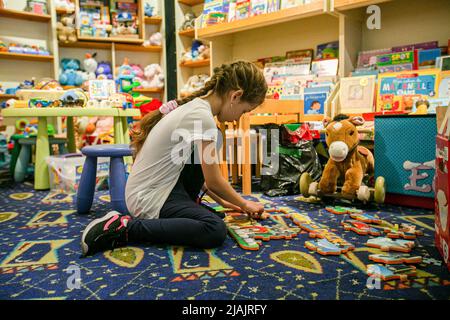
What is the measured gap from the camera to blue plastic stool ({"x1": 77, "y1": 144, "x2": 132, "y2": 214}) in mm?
1690

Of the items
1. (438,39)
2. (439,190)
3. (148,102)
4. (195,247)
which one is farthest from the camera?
(148,102)

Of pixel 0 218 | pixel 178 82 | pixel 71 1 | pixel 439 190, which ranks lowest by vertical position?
pixel 0 218

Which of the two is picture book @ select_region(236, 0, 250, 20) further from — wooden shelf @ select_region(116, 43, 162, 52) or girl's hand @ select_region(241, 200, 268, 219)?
girl's hand @ select_region(241, 200, 268, 219)

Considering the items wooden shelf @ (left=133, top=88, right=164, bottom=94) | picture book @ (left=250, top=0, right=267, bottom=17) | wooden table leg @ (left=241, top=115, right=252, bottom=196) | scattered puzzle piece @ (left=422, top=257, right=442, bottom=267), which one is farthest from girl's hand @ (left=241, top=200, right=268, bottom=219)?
wooden shelf @ (left=133, top=88, right=164, bottom=94)

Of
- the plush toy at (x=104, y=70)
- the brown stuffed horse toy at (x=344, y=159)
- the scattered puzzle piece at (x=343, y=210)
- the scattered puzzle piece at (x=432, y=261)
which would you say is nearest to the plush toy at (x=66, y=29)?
the plush toy at (x=104, y=70)

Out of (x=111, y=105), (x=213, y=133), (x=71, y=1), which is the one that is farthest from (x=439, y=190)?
(x=71, y=1)

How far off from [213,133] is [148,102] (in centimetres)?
217

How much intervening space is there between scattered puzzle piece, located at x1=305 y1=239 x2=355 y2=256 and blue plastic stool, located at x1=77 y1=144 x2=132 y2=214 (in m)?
0.89

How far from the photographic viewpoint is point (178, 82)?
4.23m

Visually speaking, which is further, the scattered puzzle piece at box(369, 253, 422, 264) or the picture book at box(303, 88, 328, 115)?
the picture book at box(303, 88, 328, 115)

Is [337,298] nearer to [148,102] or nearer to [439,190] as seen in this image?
[439,190]

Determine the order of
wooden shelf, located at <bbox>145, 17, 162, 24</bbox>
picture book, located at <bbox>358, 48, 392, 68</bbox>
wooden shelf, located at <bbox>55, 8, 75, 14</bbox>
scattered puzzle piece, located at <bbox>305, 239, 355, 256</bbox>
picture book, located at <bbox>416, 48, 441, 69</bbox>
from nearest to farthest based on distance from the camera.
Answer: scattered puzzle piece, located at <bbox>305, 239, 355, 256</bbox> → picture book, located at <bbox>416, 48, 441, 69</bbox> → picture book, located at <bbox>358, 48, 392, 68</bbox> → wooden shelf, located at <bbox>55, 8, 75, 14</bbox> → wooden shelf, located at <bbox>145, 17, 162, 24</bbox>

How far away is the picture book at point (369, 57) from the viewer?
8.23 feet

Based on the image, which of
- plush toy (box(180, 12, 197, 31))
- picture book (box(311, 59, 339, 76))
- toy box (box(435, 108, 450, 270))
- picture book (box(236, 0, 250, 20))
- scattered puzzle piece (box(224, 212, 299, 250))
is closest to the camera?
toy box (box(435, 108, 450, 270))
